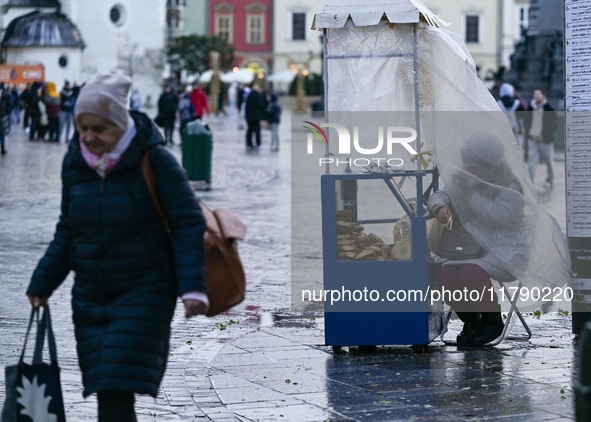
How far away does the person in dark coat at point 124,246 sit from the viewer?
13.8 ft

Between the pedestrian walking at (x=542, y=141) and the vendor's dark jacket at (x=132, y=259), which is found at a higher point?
the pedestrian walking at (x=542, y=141)

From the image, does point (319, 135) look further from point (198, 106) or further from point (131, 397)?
point (198, 106)

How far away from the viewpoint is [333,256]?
683cm

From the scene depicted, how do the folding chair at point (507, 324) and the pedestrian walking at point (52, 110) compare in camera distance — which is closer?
the folding chair at point (507, 324)

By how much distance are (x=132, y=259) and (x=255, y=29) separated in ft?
297

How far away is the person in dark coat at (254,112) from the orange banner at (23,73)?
54.0 ft

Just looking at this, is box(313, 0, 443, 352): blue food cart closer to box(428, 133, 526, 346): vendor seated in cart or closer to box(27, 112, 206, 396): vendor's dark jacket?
box(428, 133, 526, 346): vendor seated in cart

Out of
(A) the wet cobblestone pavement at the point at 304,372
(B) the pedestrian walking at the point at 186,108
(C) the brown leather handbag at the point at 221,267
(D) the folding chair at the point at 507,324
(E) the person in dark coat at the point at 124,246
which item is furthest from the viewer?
(B) the pedestrian walking at the point at 186,108

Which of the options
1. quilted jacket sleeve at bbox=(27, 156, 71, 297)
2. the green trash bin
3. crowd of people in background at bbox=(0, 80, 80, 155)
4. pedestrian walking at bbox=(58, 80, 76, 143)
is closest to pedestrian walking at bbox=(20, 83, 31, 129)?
crowd of people in background at bbox=(0, 80, 80, 155)

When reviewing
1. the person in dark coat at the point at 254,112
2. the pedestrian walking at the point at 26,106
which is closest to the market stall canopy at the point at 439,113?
the person in dark coat at the point at 254,112

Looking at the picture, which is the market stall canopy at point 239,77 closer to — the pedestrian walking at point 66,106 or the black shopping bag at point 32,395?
the pedestrian walking at point 66,106

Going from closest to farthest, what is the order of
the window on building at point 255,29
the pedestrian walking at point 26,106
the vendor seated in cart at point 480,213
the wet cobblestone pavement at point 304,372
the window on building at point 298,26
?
the wet cobblestone pavement at point 304,372 < the vendor seated in cart at point 480,213 < the pedestrian walking at point 26,106 < the window on building at point 298,26 < the window on building at point 255,29

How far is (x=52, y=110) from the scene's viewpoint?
109ft

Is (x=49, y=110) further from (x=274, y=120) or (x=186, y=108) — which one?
(x=274, y=120)
